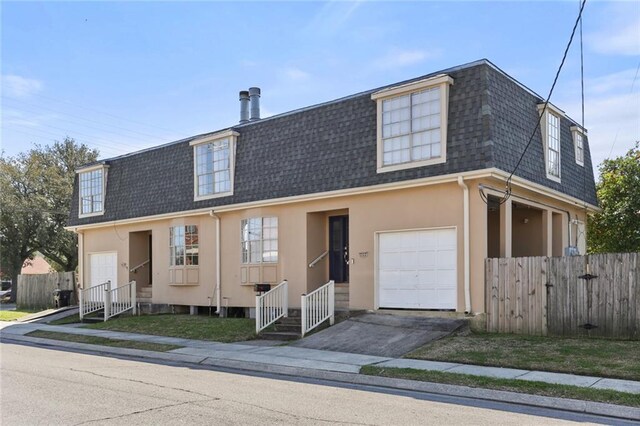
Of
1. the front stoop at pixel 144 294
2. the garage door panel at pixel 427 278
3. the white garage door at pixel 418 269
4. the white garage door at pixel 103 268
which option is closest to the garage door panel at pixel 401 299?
the white garage door at pixel 418 269

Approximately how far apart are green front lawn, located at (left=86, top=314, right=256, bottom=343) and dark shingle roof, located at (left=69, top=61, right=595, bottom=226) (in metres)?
3.67

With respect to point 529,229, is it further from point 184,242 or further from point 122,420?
point 122,420

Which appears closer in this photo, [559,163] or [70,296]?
[559,163]

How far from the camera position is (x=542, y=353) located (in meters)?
10.6

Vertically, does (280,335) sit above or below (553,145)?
below

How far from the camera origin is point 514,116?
14.4m

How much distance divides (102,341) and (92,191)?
10.4m

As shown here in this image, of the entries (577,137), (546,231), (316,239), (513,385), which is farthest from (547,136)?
(513,385)

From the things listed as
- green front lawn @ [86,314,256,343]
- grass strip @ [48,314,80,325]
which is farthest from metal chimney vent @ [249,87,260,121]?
grass strip @ [48,314,80,325]

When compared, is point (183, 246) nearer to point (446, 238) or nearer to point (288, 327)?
point (288, 327)

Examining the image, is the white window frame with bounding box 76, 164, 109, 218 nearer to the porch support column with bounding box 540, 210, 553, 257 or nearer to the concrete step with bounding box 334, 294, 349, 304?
the concrete step with bounding box 334, 294, 349, 304

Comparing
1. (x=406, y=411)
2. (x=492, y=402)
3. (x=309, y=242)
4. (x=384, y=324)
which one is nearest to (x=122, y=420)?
(x=406, y=411)

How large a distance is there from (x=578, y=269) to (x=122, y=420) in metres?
9.52

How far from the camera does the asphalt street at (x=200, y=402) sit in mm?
6930
